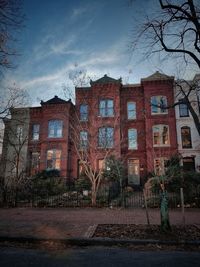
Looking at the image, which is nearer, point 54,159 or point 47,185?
point 47,185

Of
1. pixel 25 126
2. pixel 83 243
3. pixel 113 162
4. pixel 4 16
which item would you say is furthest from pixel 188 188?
pixel 25 126

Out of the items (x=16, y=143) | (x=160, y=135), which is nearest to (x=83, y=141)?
(x=160, y=135)

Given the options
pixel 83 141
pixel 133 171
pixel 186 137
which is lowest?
pixel 133 171

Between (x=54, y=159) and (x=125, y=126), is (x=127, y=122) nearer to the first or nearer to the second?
(x=125, y=126)

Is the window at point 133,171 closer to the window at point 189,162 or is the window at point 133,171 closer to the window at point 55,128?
the window at point 189,162

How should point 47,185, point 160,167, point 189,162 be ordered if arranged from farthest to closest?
point 189,162
point 47,185
point 160,167

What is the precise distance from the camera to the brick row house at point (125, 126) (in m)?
25.2

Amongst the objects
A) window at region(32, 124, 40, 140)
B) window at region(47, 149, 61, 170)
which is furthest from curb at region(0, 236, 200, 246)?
window at region(32, 124, 40, 140)

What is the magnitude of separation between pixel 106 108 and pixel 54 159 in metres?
8.38

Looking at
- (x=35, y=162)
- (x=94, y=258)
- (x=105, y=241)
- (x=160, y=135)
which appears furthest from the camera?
(x=35, y=162)

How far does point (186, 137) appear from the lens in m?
25.3

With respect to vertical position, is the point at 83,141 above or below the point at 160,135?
below

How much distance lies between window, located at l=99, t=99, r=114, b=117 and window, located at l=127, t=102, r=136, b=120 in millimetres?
2150

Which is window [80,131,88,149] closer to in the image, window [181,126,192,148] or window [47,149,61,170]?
window [47,149,61,170]
